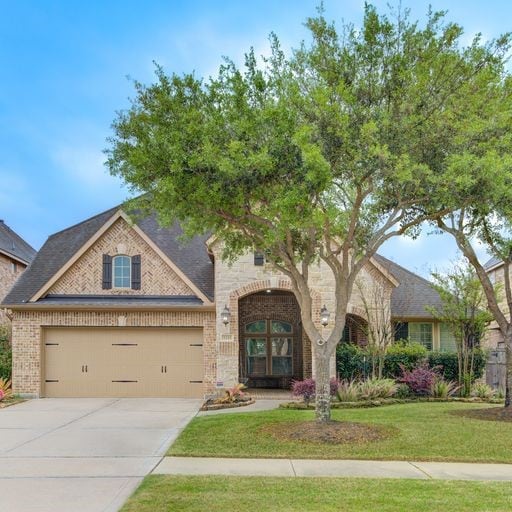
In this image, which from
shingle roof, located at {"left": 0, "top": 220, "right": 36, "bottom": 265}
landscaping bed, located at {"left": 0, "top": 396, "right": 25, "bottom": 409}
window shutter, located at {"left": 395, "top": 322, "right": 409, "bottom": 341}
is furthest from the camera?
shingle roof, located at {"left": 0, "top": 220, "right": 36, "bottom": 265}

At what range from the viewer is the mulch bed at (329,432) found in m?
11.1

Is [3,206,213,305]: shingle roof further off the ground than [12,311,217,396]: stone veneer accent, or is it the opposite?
[3,206,213,305]: shingle roof

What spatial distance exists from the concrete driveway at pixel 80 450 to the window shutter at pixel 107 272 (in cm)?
407

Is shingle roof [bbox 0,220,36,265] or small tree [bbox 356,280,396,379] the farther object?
shingle roof [bbox 0,220,36,265]

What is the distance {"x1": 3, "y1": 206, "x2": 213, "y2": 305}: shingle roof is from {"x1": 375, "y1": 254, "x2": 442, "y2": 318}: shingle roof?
20.6 feet

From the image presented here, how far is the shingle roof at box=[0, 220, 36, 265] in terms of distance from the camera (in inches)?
1119

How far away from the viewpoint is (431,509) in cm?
686

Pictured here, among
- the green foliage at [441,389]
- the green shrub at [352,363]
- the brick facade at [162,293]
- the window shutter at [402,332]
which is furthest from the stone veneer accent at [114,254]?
the green foliage at [441,389]

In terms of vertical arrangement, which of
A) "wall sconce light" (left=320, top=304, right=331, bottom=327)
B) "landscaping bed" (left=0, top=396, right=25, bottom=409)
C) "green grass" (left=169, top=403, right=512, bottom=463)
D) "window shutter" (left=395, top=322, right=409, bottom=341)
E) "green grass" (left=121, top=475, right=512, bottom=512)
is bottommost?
"landscaping bed" (left=0, top=396, right=25, bottom=409)

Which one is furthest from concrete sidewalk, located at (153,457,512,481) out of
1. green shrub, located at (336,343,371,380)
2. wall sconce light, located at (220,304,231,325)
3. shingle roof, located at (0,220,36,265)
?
shingle roof, located at (0,220,36,265)

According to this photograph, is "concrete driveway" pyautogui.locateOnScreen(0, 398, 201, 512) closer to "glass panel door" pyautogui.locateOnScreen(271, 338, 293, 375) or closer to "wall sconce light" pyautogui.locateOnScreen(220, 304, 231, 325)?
"wall sconce light" pyautogui.locateOnScreen(220, 304, 231, 325)

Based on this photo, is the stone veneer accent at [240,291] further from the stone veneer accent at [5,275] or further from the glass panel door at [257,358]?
the stone veneer accent at [5,275]

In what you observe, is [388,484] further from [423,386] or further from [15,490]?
[423,386]

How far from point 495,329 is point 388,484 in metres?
22.7
